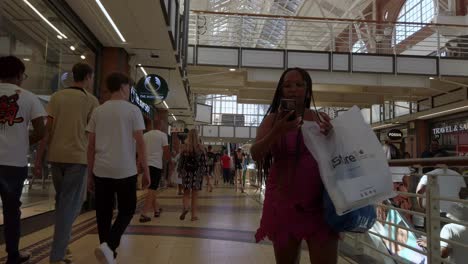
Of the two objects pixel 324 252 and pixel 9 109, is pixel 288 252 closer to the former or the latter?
pixel 324 252

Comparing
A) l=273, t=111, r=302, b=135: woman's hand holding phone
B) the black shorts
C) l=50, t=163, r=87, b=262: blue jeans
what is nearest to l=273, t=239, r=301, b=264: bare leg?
l=273, t=111, r=302, b=135: woman's hand holding phone

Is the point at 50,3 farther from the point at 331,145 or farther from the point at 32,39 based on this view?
the point at 331,145

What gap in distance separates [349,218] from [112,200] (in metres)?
2.09

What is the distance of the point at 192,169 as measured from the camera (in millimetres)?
7629

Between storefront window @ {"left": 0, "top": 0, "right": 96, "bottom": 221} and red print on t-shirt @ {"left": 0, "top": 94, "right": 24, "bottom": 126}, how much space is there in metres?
1.96

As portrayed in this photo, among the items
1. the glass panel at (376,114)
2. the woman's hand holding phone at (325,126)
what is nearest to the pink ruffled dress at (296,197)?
the woman's hand holding phone at (325,126)

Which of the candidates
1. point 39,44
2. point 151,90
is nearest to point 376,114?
point 151,90

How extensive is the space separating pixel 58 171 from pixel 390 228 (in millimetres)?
3794

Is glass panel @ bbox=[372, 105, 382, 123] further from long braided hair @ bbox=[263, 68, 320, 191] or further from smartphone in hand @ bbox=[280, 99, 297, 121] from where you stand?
smartphone in hand @ bbox=[280, 99, 297, 121]

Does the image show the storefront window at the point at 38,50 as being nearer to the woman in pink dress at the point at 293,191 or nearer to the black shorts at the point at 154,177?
the black shorts at the point at 154,177

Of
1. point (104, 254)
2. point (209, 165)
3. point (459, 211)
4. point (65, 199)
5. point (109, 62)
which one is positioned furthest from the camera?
point (209, 165)

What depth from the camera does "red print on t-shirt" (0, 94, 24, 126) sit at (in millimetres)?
3340

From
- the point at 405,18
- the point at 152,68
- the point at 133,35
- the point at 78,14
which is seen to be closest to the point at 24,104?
the point at 78,14

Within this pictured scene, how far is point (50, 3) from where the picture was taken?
6078mm
